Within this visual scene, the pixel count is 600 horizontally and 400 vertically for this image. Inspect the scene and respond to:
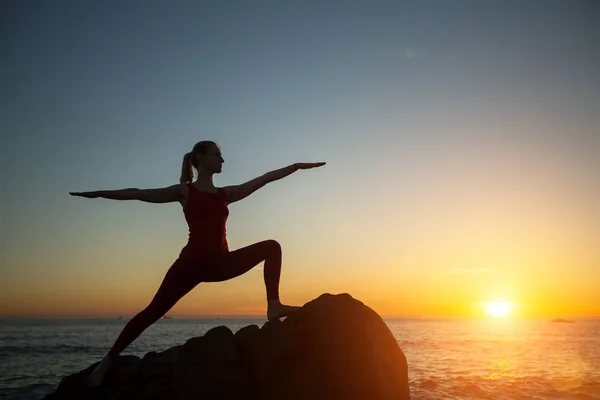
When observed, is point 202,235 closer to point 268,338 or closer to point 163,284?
point 163,284

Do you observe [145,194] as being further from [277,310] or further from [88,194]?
[277,310]

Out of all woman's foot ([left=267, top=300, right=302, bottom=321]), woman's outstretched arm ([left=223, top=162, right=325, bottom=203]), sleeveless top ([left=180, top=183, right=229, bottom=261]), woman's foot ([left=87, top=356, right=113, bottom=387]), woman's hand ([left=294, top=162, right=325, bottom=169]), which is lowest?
woman's foot ([left=87, top=356, right=113, bottom=387])

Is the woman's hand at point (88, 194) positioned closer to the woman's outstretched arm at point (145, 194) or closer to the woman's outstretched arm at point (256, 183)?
the woman's outstretched arm at point (145, 194)

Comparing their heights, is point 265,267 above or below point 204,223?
below

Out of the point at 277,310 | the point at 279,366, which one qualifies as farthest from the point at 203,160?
the point at 279,366

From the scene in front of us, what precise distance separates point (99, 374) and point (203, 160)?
2.90 metres

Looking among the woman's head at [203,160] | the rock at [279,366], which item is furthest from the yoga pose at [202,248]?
the rock at [279,366]

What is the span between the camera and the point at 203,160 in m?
6.21

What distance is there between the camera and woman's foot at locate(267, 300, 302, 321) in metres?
6.14

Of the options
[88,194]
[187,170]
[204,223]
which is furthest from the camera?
[187,170]

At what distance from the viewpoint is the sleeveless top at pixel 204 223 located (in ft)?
19.2

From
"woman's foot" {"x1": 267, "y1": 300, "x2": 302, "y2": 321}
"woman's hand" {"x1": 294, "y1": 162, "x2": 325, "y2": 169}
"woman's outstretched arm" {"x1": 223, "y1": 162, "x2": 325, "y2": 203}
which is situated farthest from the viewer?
"woman's hand" {"x1": 294, "y1": 162, "x2": 325, "y2": 169}

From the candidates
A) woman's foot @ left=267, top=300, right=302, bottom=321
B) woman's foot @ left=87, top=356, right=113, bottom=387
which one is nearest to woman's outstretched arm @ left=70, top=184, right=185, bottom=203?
woman's foot @ left=267, top=300, right=302, bottom=321

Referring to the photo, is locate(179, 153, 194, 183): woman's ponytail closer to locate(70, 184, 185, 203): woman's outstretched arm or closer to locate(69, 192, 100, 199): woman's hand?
locate(70, 184, 185, 203): woman's outstretched arm
